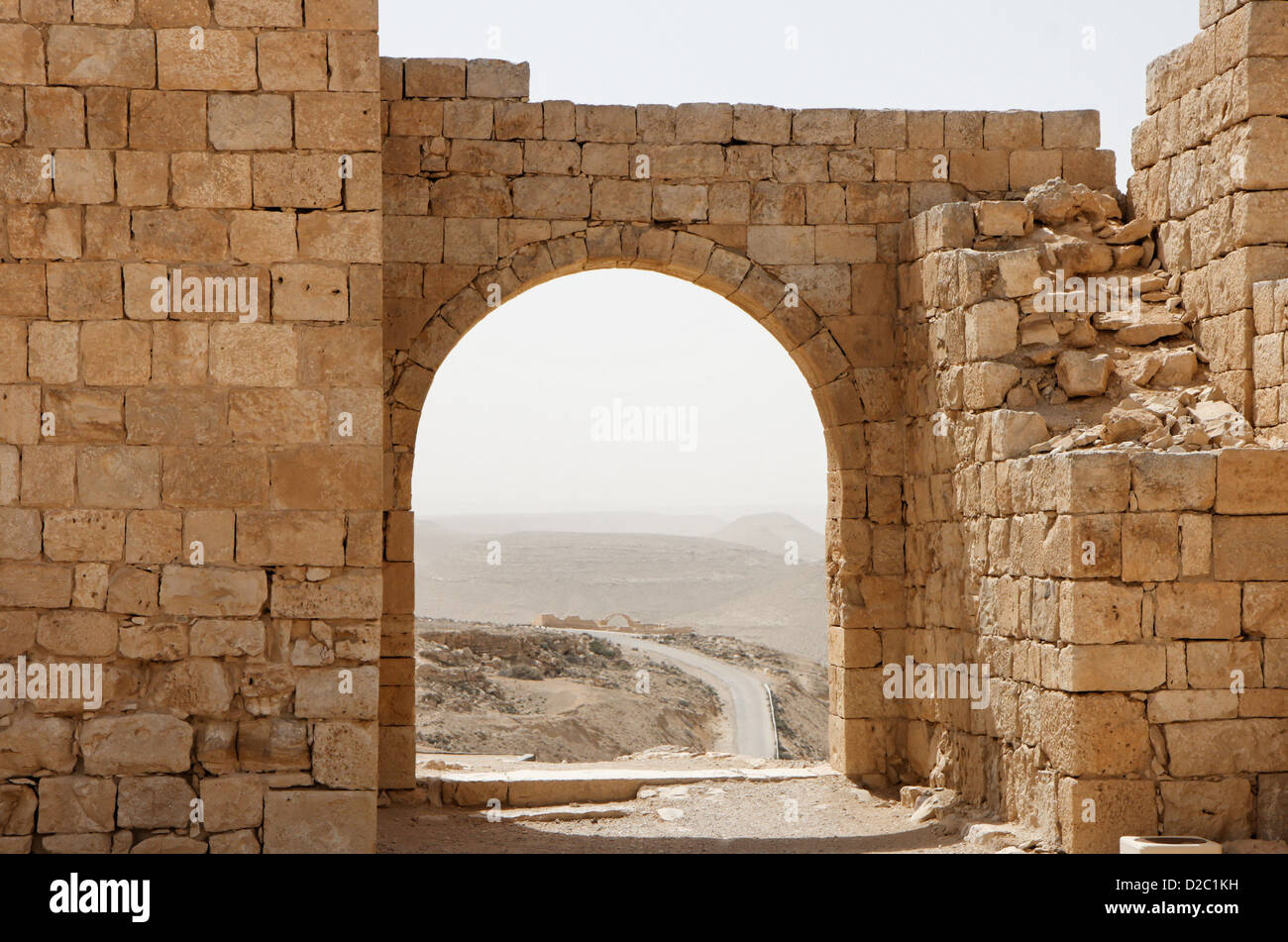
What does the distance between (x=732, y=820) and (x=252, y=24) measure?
229 inches

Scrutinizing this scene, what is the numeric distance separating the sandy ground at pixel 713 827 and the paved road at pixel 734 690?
5.08m

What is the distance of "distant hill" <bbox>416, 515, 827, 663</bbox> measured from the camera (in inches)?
1718

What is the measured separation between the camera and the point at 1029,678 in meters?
7.52

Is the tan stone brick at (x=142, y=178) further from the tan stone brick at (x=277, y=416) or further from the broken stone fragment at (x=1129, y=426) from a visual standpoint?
the broken stone fragment at (x=1129, y=426)

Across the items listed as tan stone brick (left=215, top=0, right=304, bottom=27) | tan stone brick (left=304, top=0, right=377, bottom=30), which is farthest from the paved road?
tan stone brick (left=215, top=0, right=304, bottom=27)

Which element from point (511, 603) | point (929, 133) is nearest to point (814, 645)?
point (511, 603)

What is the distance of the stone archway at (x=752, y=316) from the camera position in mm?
A: 9398

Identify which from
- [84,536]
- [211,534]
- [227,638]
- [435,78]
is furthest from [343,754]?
[435,78]

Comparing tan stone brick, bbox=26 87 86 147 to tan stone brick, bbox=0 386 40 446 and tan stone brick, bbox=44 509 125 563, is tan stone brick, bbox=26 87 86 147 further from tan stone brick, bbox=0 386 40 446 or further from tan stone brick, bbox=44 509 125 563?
tan stone brick, bbox=44 509 125 563

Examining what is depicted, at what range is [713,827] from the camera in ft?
29.2

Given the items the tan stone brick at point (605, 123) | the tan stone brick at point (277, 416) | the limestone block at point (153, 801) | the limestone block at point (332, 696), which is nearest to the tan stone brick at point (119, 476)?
the tan stone brick at point (277, 416)

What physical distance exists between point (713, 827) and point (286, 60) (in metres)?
5.47

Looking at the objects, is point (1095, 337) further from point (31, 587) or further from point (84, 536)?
point (31, 587)

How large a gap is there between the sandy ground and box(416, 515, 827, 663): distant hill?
2610 centimetres
